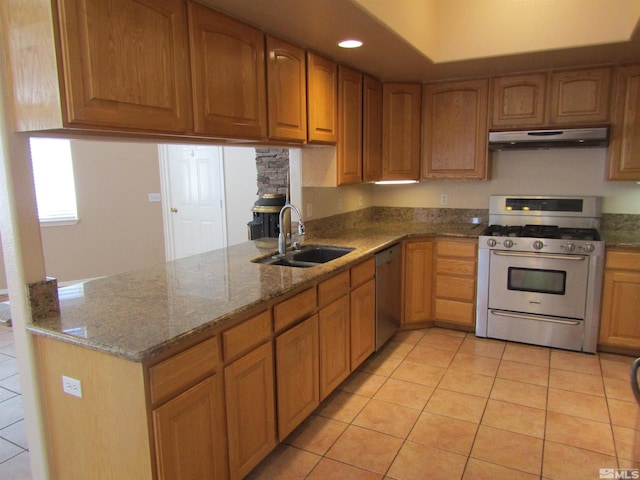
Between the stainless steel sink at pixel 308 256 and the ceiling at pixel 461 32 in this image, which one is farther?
the stainless steel sink at pixel 308 256

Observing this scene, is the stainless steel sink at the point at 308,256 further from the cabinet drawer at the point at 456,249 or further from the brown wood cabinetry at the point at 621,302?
the brown wood cabinetry at the point at 621,302

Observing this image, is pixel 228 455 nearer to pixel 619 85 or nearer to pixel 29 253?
pixel 29 253

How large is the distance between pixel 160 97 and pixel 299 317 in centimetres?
124

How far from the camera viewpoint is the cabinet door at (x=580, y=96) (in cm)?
349

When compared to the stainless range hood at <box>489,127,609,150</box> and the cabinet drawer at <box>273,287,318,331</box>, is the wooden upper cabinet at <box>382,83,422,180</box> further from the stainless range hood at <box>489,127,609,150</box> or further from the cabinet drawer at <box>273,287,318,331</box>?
the cabinet drawer at <box>273,287,318,331</box>

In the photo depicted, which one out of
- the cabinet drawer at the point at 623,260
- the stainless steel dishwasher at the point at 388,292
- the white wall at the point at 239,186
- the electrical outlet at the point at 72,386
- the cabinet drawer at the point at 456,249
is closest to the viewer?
the electrical outlet at the point at 72,386

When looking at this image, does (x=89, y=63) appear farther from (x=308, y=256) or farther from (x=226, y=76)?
(x=308, y=256)

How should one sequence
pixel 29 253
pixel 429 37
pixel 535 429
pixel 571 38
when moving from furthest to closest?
pixel 429 37
pixel 571 38
pixel 535 429
pixel 29 253

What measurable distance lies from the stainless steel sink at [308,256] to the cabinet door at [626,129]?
2.23 metres

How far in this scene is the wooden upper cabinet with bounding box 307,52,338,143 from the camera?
298cm

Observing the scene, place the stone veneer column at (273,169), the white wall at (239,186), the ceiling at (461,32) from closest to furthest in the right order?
1. the ceiling at (461,32)
2. the stone veneer column at (273,169)
3. the white wall at (239,186)

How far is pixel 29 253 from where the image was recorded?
172 cm

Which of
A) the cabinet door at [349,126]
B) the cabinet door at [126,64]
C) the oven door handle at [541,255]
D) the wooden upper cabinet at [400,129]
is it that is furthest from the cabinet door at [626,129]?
the cabinet door at [126,64]

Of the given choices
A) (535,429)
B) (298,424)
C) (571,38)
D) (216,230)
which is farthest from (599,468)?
(216,230)
